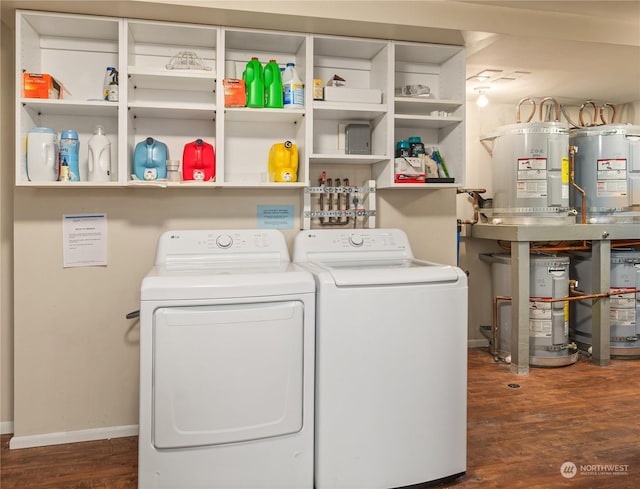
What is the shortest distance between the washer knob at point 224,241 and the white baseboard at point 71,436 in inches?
43.7

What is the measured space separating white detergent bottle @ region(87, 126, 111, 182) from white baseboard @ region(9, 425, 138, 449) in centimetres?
132

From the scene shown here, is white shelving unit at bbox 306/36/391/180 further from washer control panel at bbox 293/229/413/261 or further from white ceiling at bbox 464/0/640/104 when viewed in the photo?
white ceiling at bbox 464/0/640/104

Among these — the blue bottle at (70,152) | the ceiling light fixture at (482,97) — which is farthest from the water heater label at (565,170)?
the blue bottle at (70,152)

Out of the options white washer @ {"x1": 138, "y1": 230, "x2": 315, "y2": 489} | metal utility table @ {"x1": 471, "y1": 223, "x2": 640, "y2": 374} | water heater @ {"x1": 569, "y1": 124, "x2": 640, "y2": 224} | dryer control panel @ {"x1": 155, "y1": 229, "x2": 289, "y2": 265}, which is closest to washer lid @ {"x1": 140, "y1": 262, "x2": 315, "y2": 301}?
white washer @ {"x1": 138, "y1": 230, "x2": 315, "y2": 489}

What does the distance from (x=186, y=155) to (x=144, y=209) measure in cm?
38

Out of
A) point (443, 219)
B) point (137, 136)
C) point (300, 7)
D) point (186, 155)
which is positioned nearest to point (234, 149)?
point (186, 155)

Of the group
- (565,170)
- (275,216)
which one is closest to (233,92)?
(275,216)

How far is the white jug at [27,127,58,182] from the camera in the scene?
91.8 inches

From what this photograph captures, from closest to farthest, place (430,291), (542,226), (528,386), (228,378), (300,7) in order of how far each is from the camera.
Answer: (228,378)
(430,291)
(300,7)
(528,386)
(542,226)

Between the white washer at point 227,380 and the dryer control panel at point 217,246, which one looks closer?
the white washer at point 227,380

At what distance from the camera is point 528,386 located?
344cm

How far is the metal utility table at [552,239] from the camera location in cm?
363

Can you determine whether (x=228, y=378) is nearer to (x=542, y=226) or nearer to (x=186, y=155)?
(x=186, y=155)

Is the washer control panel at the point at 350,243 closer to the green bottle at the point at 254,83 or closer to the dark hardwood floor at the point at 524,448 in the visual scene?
the green bottle at the point at 254,83
